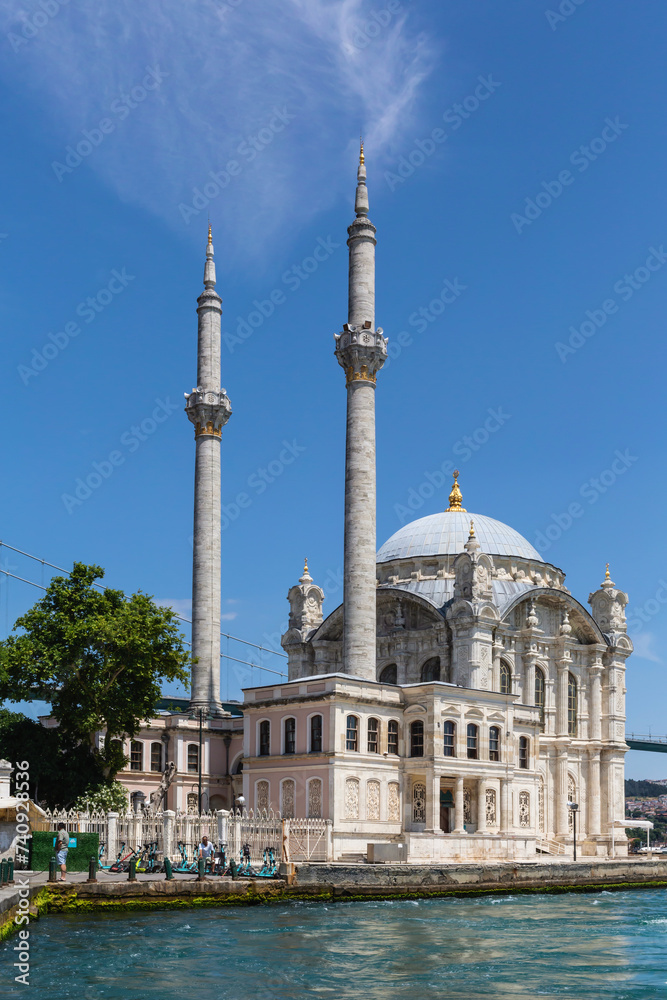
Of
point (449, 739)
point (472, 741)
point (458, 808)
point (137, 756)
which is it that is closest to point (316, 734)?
point (449, 739)

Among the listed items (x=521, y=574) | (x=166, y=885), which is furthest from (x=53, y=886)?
(x=521, y=574)

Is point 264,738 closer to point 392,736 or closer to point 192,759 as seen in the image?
point 392,736

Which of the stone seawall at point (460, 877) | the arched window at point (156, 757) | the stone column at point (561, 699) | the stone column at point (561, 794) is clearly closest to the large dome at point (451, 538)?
the stone column at point (561, 699)

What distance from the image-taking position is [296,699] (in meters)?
41.8

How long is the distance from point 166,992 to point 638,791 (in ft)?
574

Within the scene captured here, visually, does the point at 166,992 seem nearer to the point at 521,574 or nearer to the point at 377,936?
the point at 377,936

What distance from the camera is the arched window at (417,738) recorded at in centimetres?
4209

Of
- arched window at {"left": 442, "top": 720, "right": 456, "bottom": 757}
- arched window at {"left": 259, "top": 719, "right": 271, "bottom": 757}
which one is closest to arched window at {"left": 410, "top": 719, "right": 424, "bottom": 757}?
arched window at {"left": 442, "top": 720, "right": 456, "bottom": 757}

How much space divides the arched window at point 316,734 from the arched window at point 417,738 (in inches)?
143

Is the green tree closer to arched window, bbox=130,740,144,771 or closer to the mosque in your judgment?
the mosque

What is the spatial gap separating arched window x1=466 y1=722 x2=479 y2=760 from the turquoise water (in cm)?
1159

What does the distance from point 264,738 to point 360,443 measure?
11.8m

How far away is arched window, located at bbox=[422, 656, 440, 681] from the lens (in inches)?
2090

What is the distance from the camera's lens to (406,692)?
42594 millimetres
